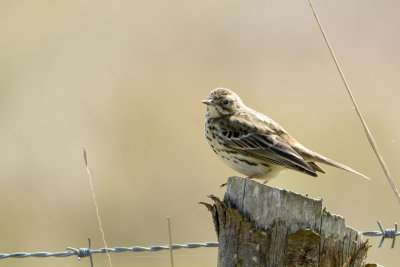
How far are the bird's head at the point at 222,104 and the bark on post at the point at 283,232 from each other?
3.91m

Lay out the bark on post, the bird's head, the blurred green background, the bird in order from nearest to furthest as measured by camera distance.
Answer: the bark on post
the bird
the bird's head
the blurred green background

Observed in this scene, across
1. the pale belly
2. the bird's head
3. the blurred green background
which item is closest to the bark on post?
the pale belly

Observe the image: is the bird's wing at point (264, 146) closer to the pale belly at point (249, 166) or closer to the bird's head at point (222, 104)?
the pale belly at point (249, 166)

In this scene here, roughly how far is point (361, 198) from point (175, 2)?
417 inches

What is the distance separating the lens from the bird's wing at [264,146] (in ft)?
27.1

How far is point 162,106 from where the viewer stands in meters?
18.3

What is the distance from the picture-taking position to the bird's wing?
8258 mm

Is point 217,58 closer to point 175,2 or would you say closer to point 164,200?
point 175,2

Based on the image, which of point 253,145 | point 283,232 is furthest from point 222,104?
point 283,232

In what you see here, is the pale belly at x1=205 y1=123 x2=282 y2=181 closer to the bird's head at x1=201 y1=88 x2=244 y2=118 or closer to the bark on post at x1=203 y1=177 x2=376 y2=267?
the bird's head at x1=201 y1=88 x2=244 y2=118

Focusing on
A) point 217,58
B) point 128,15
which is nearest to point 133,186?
point 217,58

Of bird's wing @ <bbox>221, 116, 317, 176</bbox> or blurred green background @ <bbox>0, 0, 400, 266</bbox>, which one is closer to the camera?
bird's wing @ <bbox>221, 116, 317, 176</bbox>

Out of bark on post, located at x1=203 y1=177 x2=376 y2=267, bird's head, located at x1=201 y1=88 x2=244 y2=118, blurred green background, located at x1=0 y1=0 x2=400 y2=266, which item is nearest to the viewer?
bark on post, located at x1=203 y1=177 x2=376 y2=267

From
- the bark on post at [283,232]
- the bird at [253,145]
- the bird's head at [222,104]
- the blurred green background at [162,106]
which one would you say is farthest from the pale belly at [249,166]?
the blurred green background at [162,106]
